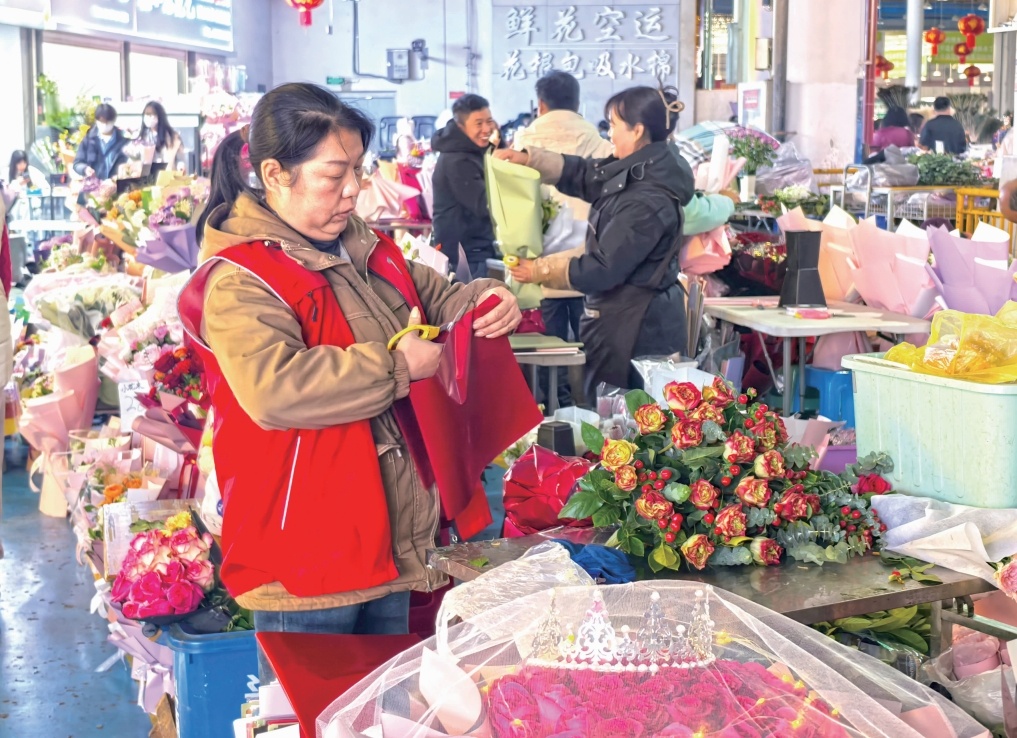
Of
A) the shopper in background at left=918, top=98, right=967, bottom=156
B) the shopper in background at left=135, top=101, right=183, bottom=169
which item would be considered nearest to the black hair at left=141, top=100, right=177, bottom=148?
the shopper in background at left=135, top=101, right=183, bottom=169

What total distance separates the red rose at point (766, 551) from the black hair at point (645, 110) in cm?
211

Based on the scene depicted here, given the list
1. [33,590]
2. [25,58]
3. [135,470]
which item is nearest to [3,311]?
[135,470]

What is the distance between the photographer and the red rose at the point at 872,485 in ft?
6.34

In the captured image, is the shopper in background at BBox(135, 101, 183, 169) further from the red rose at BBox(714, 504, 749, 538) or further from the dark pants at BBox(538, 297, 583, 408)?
the red rose at BBox(714, 504, 749, 538)

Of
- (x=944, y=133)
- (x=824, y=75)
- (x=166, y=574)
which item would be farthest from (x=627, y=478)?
(x=944, y=133)

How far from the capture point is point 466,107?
205 inches

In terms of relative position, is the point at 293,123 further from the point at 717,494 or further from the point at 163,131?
the point at 163,131

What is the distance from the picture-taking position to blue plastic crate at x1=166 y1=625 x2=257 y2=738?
228 centimetres

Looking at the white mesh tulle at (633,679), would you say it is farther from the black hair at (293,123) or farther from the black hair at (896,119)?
the black hair at (896,119)

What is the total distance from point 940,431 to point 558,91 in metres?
3.94

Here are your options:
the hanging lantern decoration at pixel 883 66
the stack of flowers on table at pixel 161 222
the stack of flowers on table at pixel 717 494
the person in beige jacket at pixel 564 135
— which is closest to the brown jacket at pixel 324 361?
the stack of flowers on table at pixel 717 494

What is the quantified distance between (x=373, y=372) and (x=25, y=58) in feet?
39.7

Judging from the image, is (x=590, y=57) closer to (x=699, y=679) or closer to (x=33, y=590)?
(x=33, y=590)

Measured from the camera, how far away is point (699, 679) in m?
1.16
